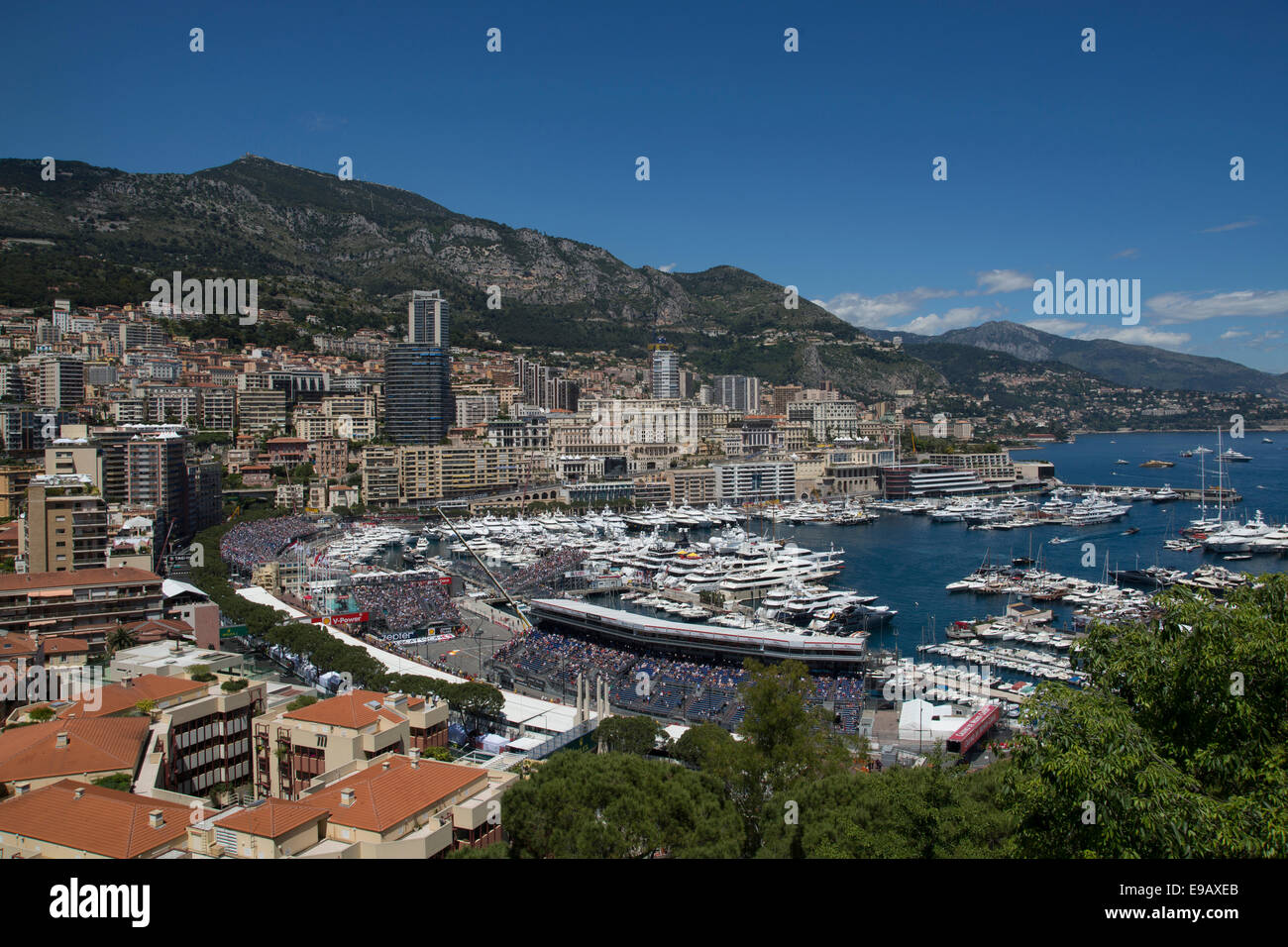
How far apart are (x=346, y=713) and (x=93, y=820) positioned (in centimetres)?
314

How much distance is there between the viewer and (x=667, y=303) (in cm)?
10706

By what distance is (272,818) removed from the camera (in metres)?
6.39

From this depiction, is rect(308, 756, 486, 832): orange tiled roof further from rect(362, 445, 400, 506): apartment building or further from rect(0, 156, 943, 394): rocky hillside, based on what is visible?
rect(0, 156, 943, 394): rocky hillside

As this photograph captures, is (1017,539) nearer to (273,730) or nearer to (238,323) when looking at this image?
(273,730)

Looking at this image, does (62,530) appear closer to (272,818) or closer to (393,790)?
(393,790)

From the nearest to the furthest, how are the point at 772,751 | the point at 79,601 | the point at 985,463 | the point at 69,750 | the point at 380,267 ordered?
the point at 69,750, the point at 772,751, the point at 79,601, the point at 985,463, the point at 380,267

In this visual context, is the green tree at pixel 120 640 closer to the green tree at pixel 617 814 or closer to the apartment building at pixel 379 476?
the green tree at pixel 617 814

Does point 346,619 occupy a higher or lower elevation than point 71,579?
lower

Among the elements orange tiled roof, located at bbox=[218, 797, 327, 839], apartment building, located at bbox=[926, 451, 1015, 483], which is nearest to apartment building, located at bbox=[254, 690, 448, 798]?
orange tiled roof, located at bbox=[218, 797, 327, 839]

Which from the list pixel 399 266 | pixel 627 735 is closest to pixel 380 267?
pixel 399 266

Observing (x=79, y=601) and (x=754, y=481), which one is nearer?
(x=79, y=601)

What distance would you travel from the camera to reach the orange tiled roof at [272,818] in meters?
6.27

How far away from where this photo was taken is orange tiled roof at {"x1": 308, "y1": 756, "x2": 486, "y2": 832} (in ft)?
22.3

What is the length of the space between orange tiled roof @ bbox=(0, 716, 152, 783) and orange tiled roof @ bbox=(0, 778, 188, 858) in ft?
3.73
